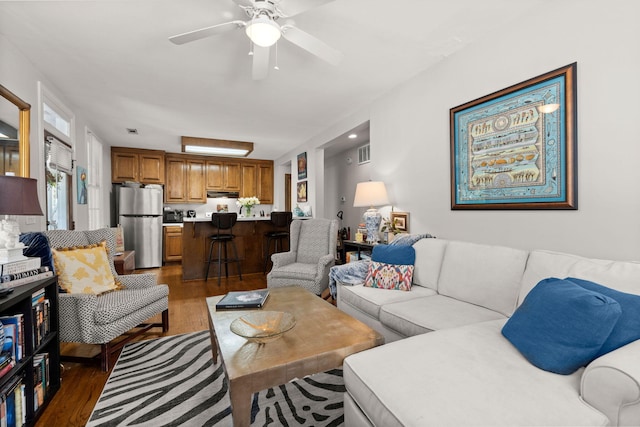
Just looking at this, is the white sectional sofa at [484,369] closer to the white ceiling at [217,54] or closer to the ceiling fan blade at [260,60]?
the white ceiling at [217,54]

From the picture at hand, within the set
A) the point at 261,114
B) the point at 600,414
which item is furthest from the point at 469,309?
the point at 261,114

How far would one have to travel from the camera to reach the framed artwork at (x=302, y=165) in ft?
18.1

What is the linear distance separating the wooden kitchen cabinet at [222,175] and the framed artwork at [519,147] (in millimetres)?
5461

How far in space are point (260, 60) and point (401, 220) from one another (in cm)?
206

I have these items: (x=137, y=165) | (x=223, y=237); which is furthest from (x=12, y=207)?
(x=137, y=165)

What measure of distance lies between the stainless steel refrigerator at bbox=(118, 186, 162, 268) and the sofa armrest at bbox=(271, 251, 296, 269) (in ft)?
11.1

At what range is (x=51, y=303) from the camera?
1854 mm

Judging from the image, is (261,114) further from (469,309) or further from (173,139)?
(469,309)

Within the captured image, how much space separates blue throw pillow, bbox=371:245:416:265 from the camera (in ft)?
7.93

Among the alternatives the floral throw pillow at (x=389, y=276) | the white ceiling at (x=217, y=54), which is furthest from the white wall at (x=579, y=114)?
the floral throw pillow at (x=389, y=276)

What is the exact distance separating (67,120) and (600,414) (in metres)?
4.92

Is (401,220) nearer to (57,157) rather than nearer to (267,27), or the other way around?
(267,27)

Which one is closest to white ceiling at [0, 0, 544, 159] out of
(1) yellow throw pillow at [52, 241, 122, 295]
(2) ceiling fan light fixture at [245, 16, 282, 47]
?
(2) ceiling fan light fixture at [245, 16, 282, 47]

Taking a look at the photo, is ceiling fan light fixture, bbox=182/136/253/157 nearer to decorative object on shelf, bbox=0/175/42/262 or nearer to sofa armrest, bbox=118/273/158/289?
sofa armrest, bbox=118/273/158/289
